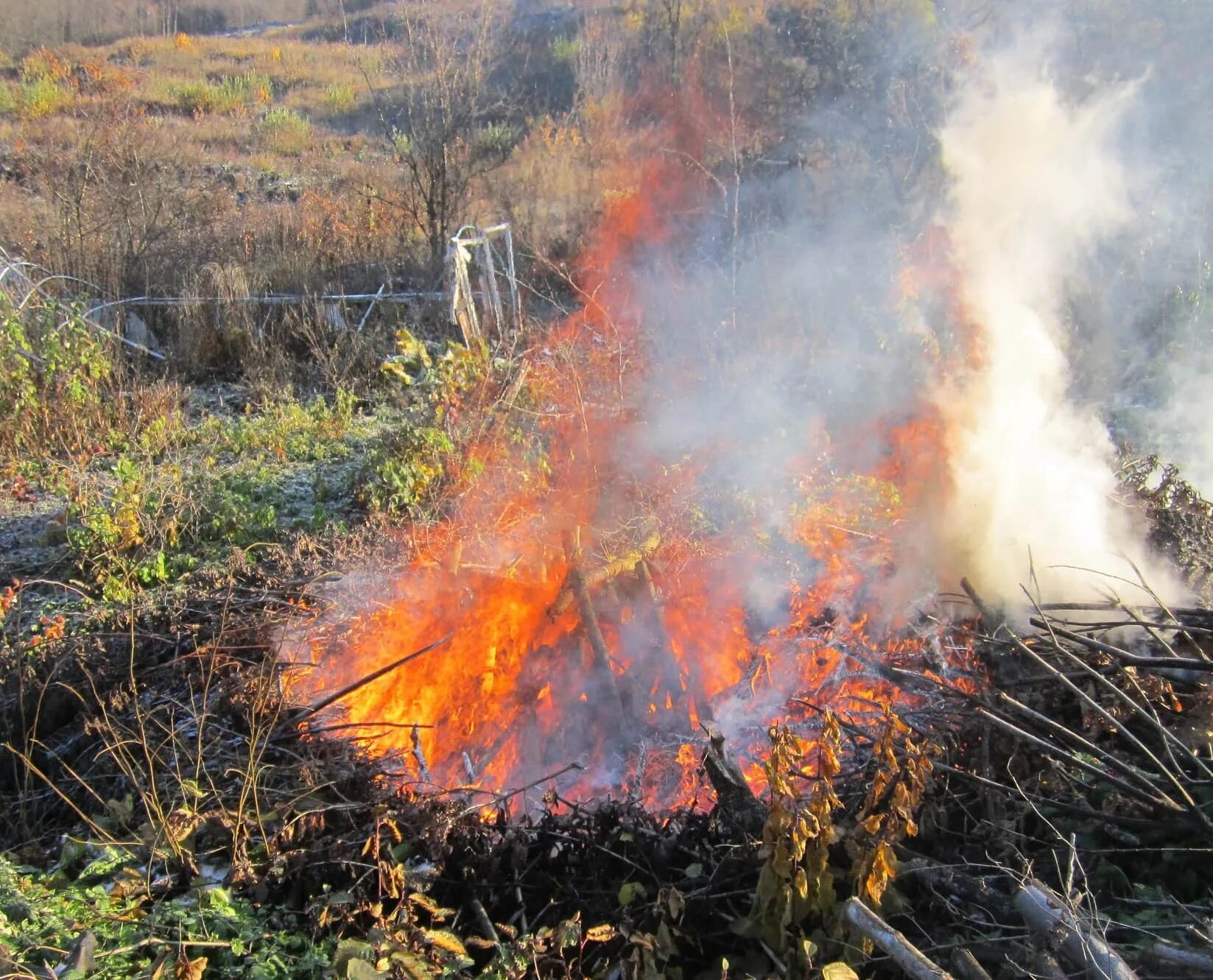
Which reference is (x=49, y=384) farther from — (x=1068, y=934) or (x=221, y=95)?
(x=221, y=95)

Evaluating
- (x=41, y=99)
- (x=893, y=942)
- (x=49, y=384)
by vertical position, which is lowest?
(x=893, y=942)

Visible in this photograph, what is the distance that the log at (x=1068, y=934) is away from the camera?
1939mm

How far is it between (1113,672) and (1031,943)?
78.9 inches

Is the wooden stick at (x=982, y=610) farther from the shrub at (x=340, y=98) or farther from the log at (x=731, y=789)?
the shrub at (x=340, y=98)

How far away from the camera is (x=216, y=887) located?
2588 millimetres

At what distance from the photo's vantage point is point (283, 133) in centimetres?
1738

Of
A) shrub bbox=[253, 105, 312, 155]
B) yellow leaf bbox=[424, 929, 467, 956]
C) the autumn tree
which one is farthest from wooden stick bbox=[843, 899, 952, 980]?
shrub bbox=[253, 105, 312, 155]

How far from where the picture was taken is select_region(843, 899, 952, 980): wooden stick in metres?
1.94

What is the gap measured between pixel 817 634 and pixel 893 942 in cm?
265

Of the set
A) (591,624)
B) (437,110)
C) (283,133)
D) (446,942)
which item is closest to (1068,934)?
(446,942)

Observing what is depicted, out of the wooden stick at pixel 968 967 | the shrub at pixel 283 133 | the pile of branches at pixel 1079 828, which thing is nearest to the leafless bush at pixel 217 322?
the pile of branches at pixel 1079 828

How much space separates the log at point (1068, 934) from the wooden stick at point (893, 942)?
1.07 feet

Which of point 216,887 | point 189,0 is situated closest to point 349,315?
point 216,887

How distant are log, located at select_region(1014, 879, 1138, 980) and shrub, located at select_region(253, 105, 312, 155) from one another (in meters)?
19.0
